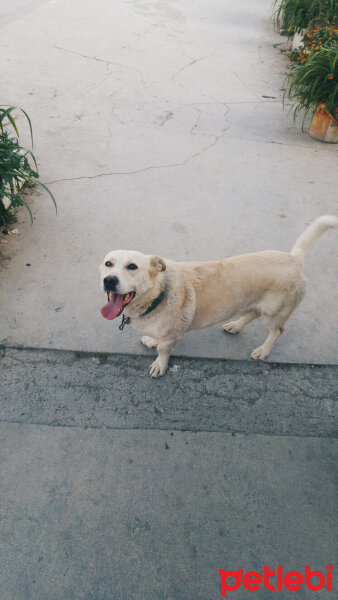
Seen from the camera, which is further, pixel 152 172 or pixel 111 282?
pixel 152 172

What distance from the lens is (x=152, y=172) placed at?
15.1 ft

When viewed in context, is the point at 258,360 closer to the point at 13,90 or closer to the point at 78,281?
the point at 78,281

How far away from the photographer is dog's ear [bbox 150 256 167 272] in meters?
2.14

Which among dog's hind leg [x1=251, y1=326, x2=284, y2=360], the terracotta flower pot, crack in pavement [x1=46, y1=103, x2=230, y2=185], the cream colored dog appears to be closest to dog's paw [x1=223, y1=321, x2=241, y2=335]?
dog's hind leg [x1=251, y1=326, x2=284, y2=360]

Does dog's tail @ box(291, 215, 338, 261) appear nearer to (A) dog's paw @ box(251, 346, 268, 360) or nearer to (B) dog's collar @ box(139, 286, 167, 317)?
(A) dog's paw @ box(251, 346, 268, 360)

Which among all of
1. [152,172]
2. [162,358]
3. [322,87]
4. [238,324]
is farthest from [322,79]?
[162,358]

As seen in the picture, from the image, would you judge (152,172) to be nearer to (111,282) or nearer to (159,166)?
(159,166)

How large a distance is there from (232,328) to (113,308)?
1.18 metres

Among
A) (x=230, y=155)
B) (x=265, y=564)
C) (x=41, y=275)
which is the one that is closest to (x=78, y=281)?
(x=41, y=275)

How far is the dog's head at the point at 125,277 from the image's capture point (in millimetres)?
2006

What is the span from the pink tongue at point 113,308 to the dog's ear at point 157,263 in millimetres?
268

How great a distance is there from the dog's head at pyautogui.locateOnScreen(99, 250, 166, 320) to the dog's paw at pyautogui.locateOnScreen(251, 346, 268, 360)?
3.54 ft

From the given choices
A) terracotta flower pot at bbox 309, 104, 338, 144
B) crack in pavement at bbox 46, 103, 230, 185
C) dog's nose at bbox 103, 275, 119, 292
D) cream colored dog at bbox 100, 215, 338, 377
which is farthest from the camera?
terracotta flower pot at bbox 309, 104, 338, 144

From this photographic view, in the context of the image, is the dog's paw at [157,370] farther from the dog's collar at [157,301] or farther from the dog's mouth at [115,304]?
the dog's mouth at [115,304]
